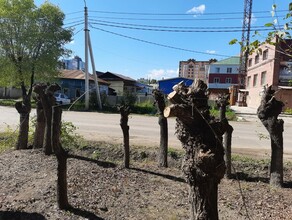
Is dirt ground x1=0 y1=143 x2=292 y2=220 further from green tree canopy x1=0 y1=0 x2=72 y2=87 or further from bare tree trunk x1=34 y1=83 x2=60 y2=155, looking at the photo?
green tree canopy x1=0 y1=0 x2=72 y2=87

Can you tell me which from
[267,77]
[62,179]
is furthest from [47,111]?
[267,77]

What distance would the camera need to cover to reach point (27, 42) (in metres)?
24.3

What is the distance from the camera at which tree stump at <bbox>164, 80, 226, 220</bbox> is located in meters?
3.04

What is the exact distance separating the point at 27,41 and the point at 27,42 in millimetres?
75

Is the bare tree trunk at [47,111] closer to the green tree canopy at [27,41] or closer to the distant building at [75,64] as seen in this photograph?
the green tree canopy at [27,41]

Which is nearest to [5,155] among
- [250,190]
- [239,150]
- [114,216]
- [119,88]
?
[114,216]

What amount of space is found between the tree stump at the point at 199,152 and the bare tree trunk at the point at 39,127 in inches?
199

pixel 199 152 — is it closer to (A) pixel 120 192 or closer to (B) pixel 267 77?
(A) pixel 120 192

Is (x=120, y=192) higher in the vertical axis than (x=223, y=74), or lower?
lower

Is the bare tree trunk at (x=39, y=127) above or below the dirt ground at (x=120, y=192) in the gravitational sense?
above

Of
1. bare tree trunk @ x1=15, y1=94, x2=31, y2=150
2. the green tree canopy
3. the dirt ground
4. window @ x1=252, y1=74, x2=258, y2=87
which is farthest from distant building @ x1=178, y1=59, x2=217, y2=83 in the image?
the dirt ground

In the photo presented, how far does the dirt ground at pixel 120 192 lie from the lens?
171 inches

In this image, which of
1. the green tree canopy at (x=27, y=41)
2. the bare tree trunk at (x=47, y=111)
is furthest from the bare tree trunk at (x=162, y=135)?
the green tree canopy at (x=27, y=41)

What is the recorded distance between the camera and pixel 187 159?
3.23 metres
